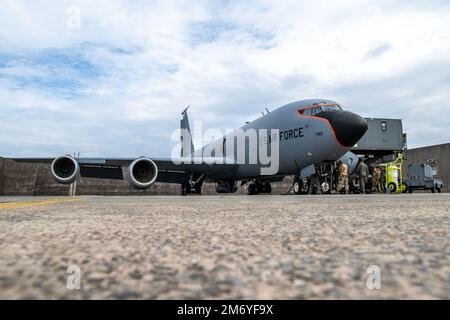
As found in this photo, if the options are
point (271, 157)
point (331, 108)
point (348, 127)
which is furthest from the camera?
point (271, 157)

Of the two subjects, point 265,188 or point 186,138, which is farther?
point 186,138

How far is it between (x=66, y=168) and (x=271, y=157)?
5.94 m

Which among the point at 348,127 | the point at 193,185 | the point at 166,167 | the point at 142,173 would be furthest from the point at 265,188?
the point at 348,127

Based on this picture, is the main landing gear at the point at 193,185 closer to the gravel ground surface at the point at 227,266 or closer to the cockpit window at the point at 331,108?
the cockpit window at the point at 331,108

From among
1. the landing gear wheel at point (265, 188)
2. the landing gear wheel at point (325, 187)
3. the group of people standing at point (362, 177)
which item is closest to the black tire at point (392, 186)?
the group of people standing at point (362, 177)

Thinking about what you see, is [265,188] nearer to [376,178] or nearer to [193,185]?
[193,185]

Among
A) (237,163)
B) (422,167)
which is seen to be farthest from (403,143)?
(237,163)

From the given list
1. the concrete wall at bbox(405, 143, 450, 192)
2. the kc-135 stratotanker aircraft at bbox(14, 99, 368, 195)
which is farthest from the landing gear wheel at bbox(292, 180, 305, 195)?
the concrete wall at bbox(405, 143, 450, 192)

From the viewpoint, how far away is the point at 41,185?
24.7 meters

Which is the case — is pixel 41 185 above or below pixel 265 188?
above

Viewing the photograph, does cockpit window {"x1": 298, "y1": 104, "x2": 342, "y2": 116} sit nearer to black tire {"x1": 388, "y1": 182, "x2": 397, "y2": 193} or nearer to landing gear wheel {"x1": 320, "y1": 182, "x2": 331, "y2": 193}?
landing gear wheel {"x1": 320, "y1": 182, "x2": 331, "y2": 193}

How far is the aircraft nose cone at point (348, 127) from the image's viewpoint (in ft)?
28.5

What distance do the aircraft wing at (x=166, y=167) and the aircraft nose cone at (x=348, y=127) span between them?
446 centimetres
